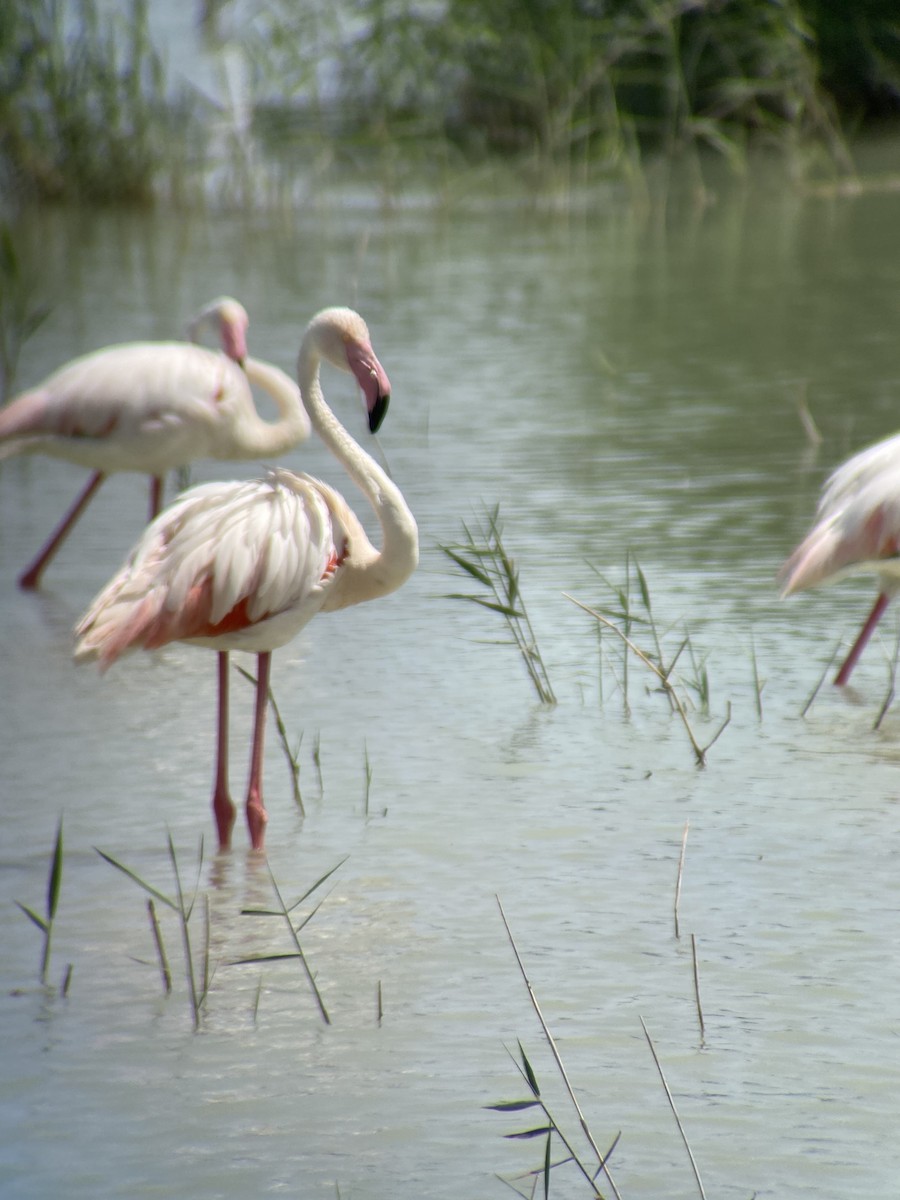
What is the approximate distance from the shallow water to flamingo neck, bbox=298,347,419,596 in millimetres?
443

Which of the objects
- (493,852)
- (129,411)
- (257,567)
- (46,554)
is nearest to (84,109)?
(129,411)

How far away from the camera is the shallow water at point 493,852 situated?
258 cm

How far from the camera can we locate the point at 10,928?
3.35 m

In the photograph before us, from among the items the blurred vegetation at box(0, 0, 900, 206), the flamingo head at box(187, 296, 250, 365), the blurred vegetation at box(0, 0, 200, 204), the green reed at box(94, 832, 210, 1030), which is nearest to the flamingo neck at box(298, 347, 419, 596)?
the green reed at box(94, 832, 210, 1030)

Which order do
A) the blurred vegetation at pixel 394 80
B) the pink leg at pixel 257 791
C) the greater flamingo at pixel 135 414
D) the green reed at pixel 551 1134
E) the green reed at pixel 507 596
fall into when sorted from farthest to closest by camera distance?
the blurred vegetation at pixel 394 80, the greater flamingo at pixel 135 414, the green reed at pixel 507 596, the pink leg at pixel 257 791, the green reed at pixel 551 1134

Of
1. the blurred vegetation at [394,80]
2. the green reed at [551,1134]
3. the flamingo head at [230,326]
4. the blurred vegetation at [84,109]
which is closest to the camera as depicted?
the green reed at [551,1134]

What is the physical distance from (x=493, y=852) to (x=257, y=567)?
71 centimetres

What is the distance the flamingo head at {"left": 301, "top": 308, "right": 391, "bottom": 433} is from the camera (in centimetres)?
404

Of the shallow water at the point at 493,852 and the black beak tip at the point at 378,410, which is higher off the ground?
the black beak tip at the point at 378,410

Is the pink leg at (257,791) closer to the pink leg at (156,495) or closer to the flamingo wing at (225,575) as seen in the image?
the flamingo wing at (225,575)

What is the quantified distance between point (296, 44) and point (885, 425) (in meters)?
7.76

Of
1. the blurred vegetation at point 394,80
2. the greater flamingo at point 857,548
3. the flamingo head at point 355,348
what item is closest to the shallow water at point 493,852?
the greater flamingo at point 857,548

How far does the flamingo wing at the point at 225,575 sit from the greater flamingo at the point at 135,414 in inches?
86.0

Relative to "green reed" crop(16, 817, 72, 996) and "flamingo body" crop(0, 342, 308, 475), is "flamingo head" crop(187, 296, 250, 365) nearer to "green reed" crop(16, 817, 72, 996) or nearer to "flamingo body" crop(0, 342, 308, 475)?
"flamingo body" crop(0, 342, 308, 475)
